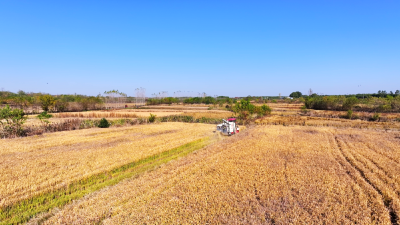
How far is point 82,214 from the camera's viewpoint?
5.55 m

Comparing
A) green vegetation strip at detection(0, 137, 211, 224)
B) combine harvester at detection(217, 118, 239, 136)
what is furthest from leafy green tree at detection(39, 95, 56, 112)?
green vegetation strip at detection(0, 137, 211, 224)

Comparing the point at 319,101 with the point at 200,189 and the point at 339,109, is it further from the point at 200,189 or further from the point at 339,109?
the point at 200,189

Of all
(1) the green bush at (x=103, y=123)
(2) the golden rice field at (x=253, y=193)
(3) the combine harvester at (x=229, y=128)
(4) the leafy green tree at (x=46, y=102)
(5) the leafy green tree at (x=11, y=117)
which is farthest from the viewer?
(4) the leafy green tree at (x=46, y=102)

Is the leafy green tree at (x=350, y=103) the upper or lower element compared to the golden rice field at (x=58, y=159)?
upper

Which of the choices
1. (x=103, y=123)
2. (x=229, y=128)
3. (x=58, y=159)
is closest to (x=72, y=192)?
(x=58, y=159)

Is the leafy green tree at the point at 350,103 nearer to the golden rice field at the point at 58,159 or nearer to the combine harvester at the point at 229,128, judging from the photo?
the combine harvester at the point at 229,128

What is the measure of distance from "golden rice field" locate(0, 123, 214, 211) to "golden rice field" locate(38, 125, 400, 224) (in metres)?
2.09

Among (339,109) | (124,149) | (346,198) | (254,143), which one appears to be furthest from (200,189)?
(339,109)

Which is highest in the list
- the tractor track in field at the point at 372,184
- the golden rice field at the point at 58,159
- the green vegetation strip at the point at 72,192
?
the golden rice field at the point at 58,159

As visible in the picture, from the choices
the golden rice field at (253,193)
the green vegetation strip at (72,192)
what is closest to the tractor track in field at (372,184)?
the golden rice field at (253,193)

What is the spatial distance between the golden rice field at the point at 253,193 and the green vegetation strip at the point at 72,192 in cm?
52

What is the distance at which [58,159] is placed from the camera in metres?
10.4

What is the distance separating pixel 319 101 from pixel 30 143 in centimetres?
5861

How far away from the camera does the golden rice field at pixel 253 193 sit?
5409 millimetres
